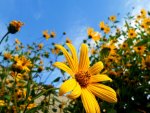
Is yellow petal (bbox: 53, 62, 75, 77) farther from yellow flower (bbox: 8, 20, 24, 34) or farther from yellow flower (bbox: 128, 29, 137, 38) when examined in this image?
yellow flower (bbox: 128, 29, 137, 38)

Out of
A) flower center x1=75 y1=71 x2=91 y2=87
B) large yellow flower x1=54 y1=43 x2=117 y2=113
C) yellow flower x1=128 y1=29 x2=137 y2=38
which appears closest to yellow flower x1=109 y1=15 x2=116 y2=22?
yellow flower x1=128 y1=29 x2=137 y2=38

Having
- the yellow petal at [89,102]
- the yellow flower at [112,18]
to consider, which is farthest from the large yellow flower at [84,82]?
the yellow flower at [112,18]

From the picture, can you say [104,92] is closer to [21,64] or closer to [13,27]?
[13,27]

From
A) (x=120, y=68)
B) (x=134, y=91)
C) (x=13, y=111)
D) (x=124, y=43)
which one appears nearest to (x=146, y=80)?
(x=134, y=91)

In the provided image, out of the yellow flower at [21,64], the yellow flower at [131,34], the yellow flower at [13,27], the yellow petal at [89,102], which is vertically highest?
the yellow flower at [131,34]

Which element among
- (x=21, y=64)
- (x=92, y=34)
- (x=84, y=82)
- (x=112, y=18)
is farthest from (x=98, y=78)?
(x=112, y=18)

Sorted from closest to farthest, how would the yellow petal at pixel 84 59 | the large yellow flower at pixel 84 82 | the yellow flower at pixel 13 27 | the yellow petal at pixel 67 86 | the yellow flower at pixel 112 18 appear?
→ the yellow petal at pixel 67 86
the large yellow flower at pixel 84 82
the yellow petal at pixel 84 59
the yellow flower at pixel 13 27
the yellow flower at pixel 112 18

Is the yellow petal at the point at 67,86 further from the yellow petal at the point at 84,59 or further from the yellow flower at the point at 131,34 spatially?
the yellow flower at the point at 131,34
